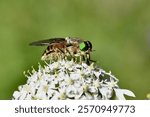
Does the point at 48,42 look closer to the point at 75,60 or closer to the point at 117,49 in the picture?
the point at 75,60

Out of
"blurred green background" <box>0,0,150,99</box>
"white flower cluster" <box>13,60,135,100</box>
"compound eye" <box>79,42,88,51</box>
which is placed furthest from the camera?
"blurred green background" <box>0,0,150,99</box>

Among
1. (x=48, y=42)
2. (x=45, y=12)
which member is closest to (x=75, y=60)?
(x=48, y=42)

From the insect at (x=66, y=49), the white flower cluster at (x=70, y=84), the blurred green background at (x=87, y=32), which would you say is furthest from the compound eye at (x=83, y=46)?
the blurred green background at (x=87, y=32)

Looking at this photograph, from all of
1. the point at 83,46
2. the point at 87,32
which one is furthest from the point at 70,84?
the point at 87,32

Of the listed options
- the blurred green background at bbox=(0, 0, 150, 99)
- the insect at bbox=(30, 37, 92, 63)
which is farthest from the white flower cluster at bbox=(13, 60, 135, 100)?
the blurred green background at bbox=(0, 0, 150, 99)

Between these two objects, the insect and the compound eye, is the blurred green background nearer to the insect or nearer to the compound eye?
the insect

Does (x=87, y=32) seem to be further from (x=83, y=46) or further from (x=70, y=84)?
(x=70, y=84)
